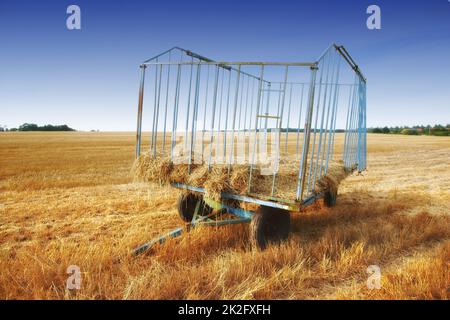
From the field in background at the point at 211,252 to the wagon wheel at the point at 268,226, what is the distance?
0.19 m

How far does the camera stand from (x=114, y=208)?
563 centimetres

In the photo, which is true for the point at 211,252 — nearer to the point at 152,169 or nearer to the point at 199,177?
the point at 199,177

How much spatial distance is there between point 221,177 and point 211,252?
96 centimetres

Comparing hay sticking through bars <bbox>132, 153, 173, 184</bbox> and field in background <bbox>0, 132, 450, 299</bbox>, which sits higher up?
hay sticking through bars <bbox>132, 153, 173, 184</bbox>

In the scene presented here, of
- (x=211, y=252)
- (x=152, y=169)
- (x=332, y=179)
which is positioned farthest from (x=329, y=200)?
(x=152, y=169)

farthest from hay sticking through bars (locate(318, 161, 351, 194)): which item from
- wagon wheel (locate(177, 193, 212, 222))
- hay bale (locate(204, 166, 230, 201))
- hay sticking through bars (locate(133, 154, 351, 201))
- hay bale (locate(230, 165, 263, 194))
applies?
wagon wheel (locate(177, 193, 212, 222))

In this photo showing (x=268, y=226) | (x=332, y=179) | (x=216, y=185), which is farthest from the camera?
(x=332, y=179)

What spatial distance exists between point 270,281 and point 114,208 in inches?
149

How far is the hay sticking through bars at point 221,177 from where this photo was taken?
3512 millimetres

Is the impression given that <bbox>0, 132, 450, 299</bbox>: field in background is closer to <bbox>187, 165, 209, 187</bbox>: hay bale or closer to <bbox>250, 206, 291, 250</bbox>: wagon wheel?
<bbox>250, 206, 291, 250</bbox>: wagon wheel

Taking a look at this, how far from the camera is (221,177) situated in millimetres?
3533

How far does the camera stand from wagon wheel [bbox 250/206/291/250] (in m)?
3.50

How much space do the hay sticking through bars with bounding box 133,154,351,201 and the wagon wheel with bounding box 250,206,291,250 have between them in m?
0.28

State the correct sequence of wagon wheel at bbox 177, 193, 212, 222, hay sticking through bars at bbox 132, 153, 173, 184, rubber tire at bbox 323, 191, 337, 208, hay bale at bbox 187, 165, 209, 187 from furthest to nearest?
1. rubber tire at bbox 323, 191, 337, 208
2. wagon wheel at bbox 177, 193, 212, 222
3. hay sticking through bars at bbox 132, 153, 173, 184
4. hay bale at bbox 187, 165, 209, 187
